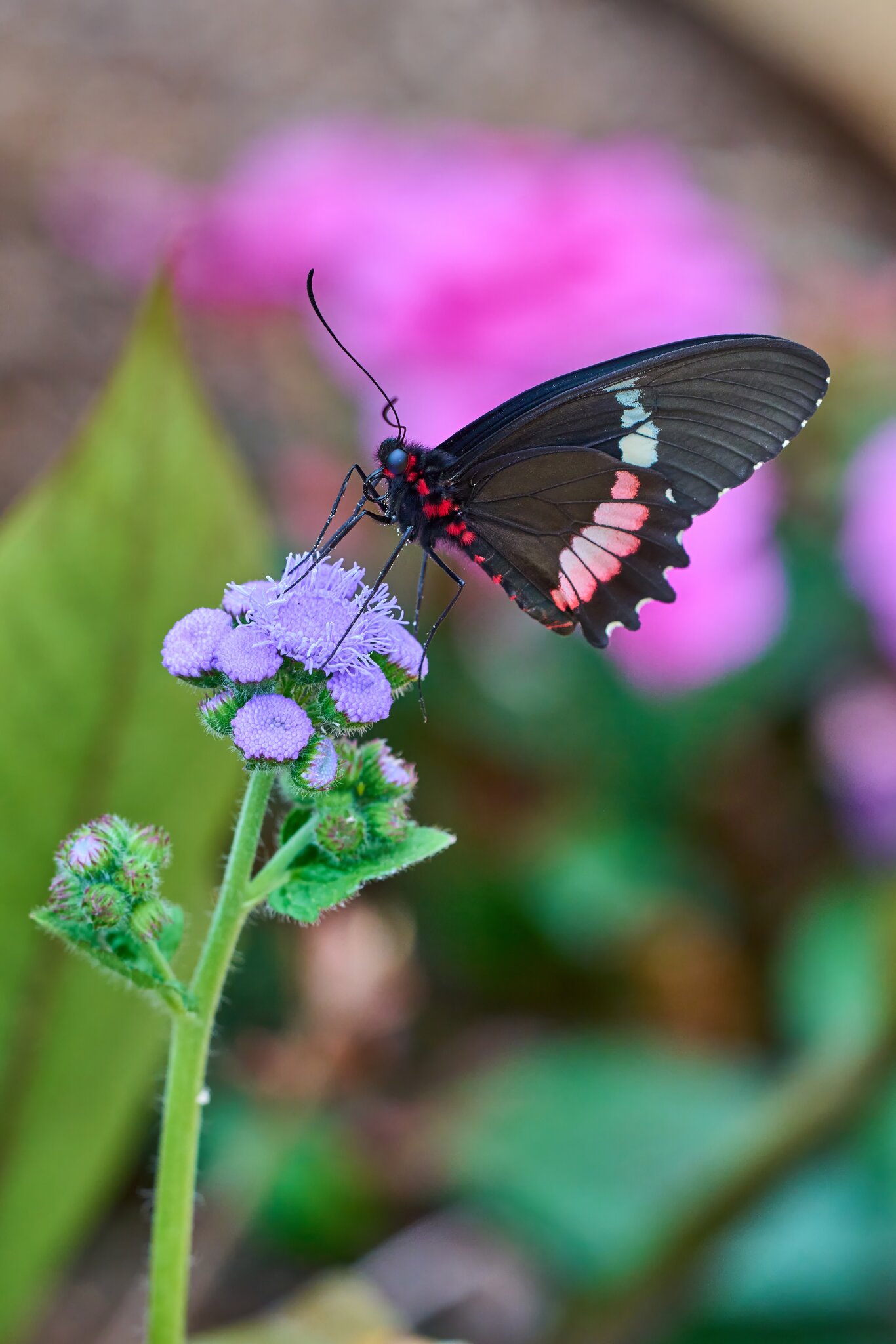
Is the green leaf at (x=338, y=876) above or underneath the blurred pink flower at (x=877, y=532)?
underneath

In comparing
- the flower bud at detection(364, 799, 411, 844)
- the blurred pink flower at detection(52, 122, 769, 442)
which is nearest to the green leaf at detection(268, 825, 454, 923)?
the flower bud at detection(364, 799, 411, 844)

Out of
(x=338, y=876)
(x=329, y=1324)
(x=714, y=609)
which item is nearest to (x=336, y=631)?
(x=338, y=876)

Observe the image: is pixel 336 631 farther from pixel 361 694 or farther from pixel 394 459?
pixel 394 459

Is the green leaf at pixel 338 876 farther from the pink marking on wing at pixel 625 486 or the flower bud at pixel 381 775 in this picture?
the pink marking on wing at pixel 625 486

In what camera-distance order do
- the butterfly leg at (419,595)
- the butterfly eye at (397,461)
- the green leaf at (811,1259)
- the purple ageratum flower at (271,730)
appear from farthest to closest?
1. the green leaf at (811,1259)
2. the butterfly eye at (397,461)
3. the butterfly leg at (419,595)
4. the purple ageratum flower at (271,730)

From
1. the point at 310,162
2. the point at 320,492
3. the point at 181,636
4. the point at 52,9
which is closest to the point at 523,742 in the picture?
the point at 320,492

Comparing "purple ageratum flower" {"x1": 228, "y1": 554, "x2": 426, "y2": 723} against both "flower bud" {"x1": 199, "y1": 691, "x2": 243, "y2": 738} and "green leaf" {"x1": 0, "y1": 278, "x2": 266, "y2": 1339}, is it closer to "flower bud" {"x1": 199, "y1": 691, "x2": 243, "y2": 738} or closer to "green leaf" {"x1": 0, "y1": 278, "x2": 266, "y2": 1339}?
"flower bud" {"x1": 199, "y1": 691, "x2": 243, "y2": 738}

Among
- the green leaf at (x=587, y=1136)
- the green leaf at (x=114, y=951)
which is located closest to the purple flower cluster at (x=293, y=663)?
the green leaf at (x=114, y=951)
